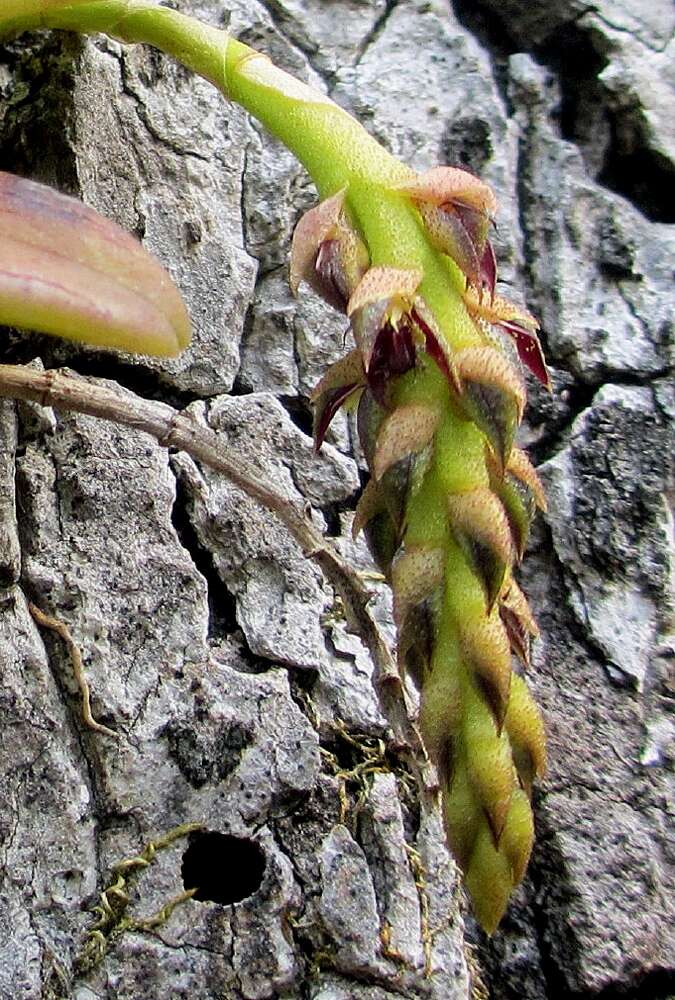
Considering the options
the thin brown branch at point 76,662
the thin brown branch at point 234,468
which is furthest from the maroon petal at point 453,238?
the thin brown branch at point 76,662

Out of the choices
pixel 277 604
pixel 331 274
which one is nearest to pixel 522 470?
pixel 331 274

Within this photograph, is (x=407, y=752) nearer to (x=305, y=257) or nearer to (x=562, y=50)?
(x=305, y=257)

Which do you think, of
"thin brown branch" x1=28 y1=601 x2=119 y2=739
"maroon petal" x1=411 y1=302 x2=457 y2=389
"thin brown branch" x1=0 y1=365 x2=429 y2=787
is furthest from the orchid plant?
"thin brown branch" x1=28 y1=601 x2=119 y2=739

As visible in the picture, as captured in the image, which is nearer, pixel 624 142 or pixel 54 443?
pixel 54 443

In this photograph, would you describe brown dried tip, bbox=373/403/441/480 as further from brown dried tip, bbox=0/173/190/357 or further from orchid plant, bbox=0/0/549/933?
brown dried tip, bbox=0/173/190/357

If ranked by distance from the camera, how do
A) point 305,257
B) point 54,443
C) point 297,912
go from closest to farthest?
point 305,257
point 297,912
point 54,443

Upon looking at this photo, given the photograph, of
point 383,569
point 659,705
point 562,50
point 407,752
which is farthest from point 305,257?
point 562,50
